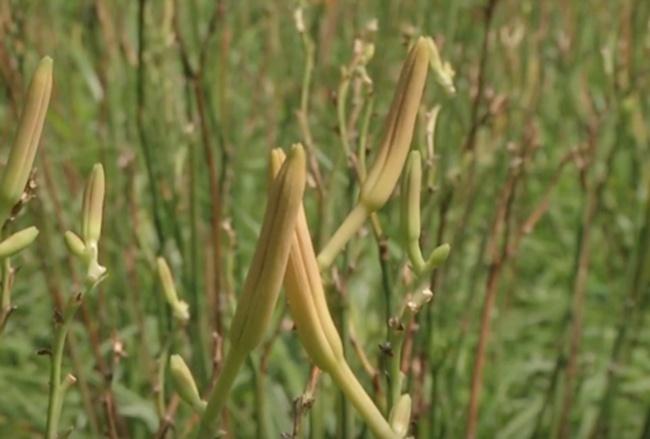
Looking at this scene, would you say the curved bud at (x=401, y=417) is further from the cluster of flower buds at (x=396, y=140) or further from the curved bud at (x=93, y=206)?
the curved bud at (x=93, y=206)

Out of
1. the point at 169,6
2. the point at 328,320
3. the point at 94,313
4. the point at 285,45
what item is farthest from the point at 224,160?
the point at 285,45

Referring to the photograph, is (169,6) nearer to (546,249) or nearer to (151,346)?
(151,346)

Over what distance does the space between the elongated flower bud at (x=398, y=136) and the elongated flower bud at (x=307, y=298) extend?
0.08 metres

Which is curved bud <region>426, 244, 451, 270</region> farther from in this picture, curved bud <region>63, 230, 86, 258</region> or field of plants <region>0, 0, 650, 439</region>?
curved bud <region>63, 230, 86, 258</region>

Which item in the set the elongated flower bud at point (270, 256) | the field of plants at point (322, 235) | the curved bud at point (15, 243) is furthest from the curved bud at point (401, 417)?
the curved bud at point (15, 243)

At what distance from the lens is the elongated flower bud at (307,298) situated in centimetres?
61

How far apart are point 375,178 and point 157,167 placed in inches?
47.9

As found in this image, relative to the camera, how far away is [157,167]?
1.87 m

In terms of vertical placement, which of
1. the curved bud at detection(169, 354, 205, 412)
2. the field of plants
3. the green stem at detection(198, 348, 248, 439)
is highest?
the green stem at detection(198, 348, 248, 439)

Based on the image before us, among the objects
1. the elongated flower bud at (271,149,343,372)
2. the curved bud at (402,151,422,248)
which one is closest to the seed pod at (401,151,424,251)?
the curved bud at (402,151,422,248)

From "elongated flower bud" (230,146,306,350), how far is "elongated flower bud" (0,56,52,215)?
5.6 inches

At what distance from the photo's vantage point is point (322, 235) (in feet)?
4.49

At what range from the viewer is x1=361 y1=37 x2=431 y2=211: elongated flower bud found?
68 centimetres

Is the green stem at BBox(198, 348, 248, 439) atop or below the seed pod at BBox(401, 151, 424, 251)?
below
